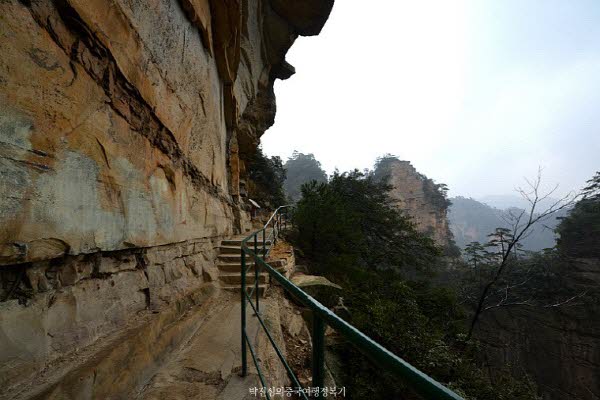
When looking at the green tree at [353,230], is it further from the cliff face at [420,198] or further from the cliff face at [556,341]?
the cliff face at [420,198]

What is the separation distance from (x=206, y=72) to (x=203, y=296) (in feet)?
12.2

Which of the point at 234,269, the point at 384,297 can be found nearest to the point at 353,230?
the point at 384,297

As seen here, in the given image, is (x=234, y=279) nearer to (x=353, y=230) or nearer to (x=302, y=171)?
(x=353, y=230)

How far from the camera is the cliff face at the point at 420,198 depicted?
43844mm

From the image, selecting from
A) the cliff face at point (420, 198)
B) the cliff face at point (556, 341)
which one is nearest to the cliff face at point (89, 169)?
the cliff face at point (556, 341)

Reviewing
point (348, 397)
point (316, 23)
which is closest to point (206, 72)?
point (348, 397)

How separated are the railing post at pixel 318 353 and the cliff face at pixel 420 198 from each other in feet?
148

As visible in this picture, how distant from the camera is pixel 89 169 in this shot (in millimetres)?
1614

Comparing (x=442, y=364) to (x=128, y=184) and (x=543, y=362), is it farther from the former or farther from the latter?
(x=543, y=362)

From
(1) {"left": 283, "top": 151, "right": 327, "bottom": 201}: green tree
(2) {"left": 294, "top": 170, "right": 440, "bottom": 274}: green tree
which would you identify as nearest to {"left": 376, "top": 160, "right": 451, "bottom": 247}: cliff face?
(1) {"left": 283, "top": 151, "right": 327, "bottom": 201}: green tree

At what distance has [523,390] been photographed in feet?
21.0

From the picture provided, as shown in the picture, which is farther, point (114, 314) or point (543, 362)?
point (543, 362)

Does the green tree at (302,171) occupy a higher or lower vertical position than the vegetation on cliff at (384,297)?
higher

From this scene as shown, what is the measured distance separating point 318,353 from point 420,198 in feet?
163
